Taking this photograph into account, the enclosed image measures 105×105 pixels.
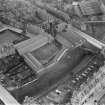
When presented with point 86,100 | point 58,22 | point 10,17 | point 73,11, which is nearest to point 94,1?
point 73,11

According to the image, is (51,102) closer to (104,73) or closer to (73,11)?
(104,73)

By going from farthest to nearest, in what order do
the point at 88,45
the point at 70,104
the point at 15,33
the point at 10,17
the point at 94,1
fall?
the point at 94,1 < the point at 10,17 < the point at 15,33 < the point at 88,45 < the point at 70,104

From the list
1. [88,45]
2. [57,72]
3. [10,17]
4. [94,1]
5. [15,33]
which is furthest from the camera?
[94,1]

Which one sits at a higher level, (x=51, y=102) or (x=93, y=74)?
(x=93, y=74)

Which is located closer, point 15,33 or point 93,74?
point 93,74

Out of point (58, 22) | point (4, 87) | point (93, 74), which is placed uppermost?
point (58, 22)

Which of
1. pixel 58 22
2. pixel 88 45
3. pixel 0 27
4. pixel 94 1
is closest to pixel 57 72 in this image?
pixel 88 45

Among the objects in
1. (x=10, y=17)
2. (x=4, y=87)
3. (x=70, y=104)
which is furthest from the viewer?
(x=10, y=17)

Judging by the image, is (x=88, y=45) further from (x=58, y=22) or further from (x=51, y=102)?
(x=51, y=102)

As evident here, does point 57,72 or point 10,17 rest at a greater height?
point 10,17
